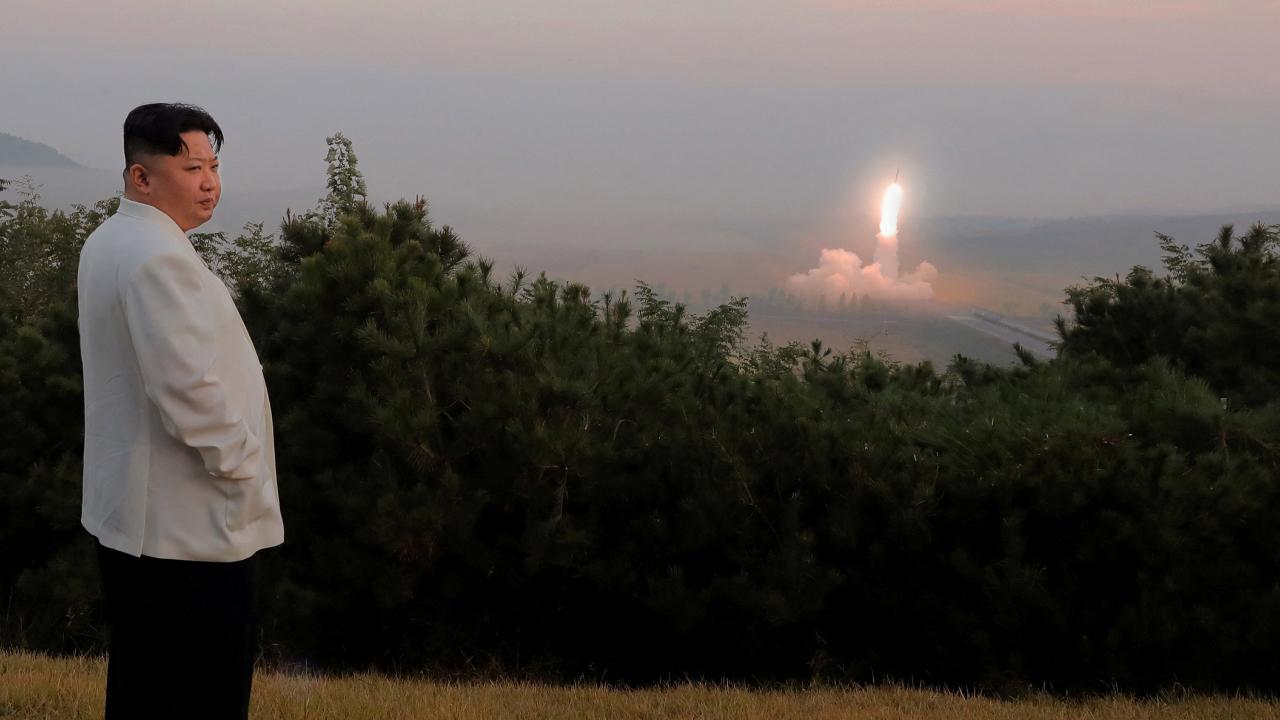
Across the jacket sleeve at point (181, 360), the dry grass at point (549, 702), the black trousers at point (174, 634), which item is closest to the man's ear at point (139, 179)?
the jacket sleeve at point (181, 360)

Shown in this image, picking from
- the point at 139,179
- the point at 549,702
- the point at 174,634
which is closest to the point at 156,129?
the point at 139,179

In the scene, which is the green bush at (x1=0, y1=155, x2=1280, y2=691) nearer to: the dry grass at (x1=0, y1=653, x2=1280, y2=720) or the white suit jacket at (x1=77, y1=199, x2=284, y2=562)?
the dry grass at (x1=0, y1=653, x2=1280, y2=720)

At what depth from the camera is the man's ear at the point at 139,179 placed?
320 cm

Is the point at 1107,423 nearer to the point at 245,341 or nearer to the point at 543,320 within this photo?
the point at 543,320

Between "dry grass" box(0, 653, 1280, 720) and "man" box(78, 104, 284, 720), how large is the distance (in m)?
2.22

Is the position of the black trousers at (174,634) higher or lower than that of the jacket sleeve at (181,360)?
lower

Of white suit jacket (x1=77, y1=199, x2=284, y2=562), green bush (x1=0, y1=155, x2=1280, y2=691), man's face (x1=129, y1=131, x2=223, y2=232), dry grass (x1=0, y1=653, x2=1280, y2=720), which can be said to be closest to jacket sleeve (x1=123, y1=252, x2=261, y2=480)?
white suit jacket (x1=77, y1=199, x2=284, y2=562)

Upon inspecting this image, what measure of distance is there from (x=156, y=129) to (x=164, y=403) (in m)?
0.78

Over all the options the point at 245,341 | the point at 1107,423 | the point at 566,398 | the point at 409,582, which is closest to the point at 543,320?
the point at 566,398

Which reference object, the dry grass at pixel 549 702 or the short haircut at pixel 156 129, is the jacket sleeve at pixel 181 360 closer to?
the short haircut at pixel 156 129

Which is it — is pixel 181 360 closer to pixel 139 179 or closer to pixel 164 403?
pixel 164 403

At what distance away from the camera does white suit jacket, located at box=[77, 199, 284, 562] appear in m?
2.97

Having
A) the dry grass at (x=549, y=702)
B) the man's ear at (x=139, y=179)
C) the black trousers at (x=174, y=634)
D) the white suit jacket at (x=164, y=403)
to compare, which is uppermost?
the man's ear at (x=139, y=179)

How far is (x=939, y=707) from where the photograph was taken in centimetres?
605
